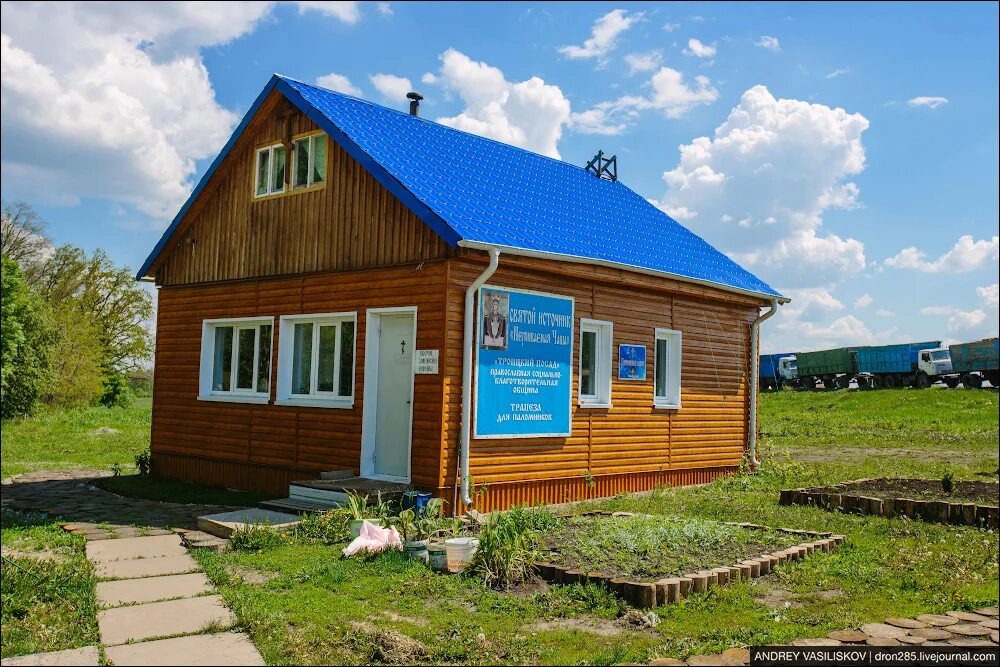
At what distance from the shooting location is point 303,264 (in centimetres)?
1284

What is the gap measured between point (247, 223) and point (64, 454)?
9038 mm

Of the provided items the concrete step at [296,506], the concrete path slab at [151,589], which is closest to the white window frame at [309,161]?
the concrete step at [296,506]

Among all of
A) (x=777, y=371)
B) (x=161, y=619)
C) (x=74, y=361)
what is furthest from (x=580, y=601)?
(x=777, y=371)

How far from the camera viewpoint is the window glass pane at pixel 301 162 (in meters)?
13.2

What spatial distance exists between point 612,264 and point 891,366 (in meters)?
41.4

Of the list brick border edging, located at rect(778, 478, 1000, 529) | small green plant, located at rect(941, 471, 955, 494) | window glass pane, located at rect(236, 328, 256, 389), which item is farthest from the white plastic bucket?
small green plant, located at rect(941, 471, 955, 494)

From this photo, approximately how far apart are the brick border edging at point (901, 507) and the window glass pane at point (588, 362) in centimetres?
323

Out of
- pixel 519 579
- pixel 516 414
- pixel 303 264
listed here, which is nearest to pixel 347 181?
pixel 303 264

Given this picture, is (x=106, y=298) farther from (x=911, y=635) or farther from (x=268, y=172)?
(x=911, y=635)

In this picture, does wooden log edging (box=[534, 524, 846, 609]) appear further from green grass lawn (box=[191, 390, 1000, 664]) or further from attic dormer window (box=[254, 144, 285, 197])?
attic dormer window (box=[254, 144, 285, 197])

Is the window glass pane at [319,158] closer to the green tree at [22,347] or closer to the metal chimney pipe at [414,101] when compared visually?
the metal chimney pipe at [414,101]

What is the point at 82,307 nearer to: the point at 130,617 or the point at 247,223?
the point at 247,223

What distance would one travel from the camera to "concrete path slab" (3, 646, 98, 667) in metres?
5.09

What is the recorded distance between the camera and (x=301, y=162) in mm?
13328
